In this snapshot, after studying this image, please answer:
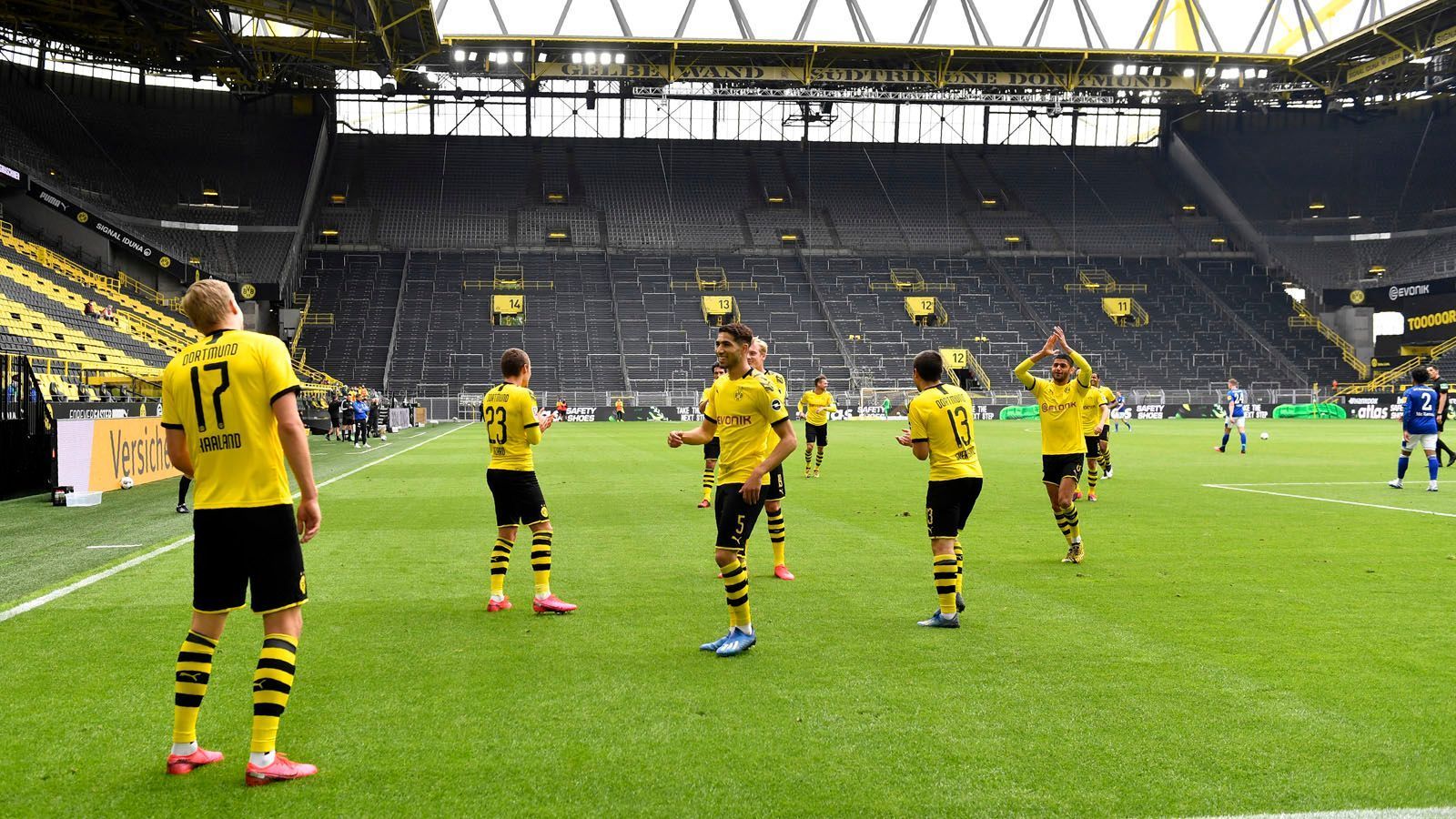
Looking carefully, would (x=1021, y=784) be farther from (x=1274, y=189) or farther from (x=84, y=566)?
(x=1274, y=189)

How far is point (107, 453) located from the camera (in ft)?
53.4

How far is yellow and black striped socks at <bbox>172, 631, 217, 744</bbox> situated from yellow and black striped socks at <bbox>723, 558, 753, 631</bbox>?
2.98 meters

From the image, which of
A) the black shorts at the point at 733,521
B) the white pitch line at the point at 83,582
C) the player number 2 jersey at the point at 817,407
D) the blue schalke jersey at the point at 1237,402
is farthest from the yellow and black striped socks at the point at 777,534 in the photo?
the blue schalke jersey at the point at 1237,402

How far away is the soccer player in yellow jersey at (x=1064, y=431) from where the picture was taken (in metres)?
9.77

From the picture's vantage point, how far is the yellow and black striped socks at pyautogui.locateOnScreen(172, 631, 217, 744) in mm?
4387

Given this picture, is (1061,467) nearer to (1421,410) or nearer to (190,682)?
(190,682)

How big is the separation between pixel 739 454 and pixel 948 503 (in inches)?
65.4

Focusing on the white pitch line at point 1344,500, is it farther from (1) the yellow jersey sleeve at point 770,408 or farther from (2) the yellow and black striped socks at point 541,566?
(2) the yellow and black striped socks at point 541,566

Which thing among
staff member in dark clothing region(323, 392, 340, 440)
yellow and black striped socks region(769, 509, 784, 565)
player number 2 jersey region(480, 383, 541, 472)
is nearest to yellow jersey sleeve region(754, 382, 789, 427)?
player number 2 jersey region(480, 383, 541, 472)

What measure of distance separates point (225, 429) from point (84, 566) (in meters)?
6.65

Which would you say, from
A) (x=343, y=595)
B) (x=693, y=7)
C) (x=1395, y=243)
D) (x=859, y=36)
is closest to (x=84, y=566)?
(x=343, y=595)

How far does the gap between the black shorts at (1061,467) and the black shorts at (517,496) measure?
205 inches

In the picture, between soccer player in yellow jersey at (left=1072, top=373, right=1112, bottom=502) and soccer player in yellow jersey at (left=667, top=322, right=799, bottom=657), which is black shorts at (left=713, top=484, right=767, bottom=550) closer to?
soccer player in yellow jersey at (left=667, top=322, right=799, bottom=657)

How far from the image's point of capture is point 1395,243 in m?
66.4
